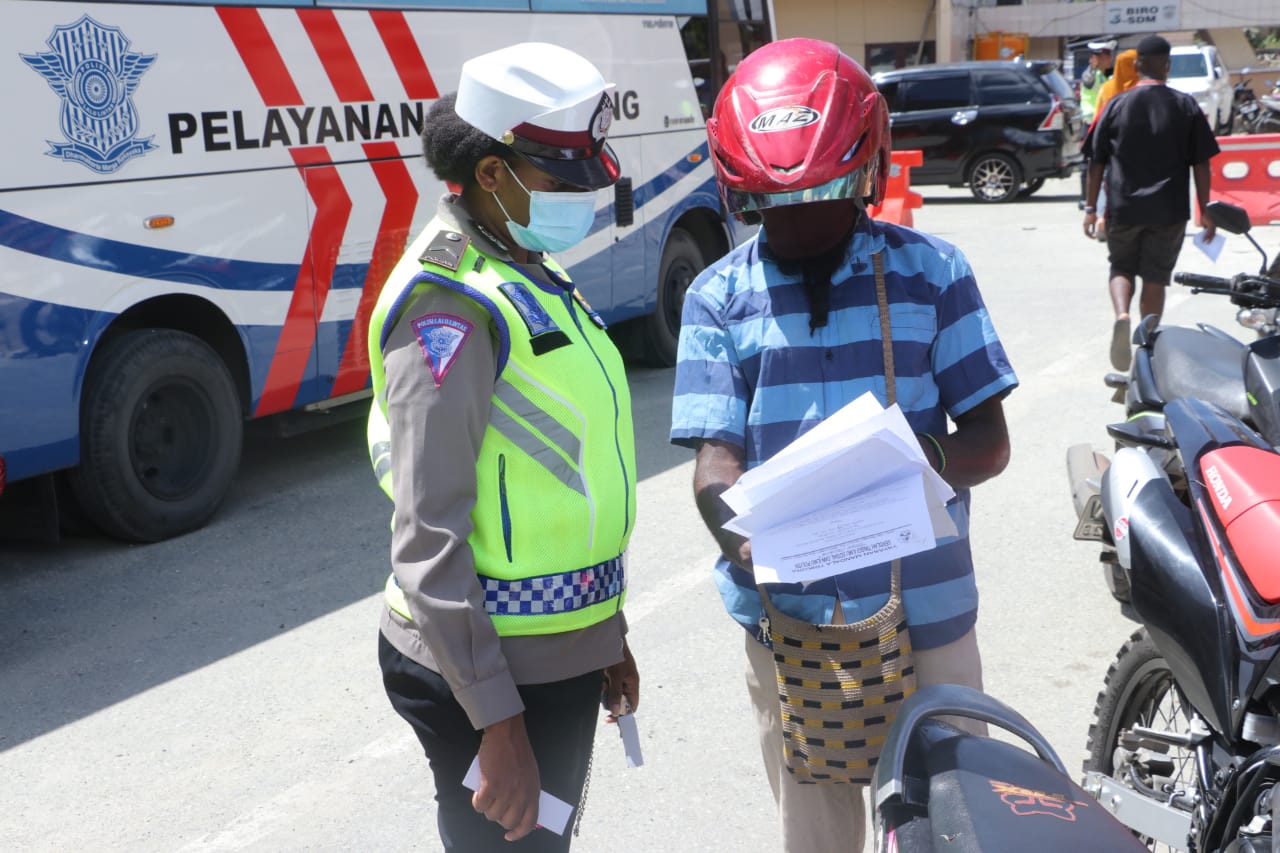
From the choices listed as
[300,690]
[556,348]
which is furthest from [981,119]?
[556,348]

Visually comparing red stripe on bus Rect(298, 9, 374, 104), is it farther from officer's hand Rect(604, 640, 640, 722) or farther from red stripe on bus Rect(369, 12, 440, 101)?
officer's hand Rect(604, 640, 640, 722)

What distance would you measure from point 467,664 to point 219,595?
3.73 m

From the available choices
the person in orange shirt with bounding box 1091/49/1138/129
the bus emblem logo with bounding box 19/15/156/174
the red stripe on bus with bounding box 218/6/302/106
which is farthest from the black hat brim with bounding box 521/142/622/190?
the person in orange shirt with bounding box 1091/49/1138/129

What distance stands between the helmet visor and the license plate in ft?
7.28

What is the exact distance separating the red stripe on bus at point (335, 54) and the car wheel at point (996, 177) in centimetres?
1426

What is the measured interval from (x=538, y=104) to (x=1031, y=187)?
18669 millimetres

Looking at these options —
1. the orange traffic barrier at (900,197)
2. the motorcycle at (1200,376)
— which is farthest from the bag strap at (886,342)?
the orange traffic barrier at (900,197)

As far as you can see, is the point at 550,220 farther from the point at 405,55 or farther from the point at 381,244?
the point at 405,55

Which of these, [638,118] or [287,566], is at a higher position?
[638,118]

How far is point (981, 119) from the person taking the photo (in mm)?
19516

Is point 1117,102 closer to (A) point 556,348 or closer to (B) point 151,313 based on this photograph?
(B) point 151,313

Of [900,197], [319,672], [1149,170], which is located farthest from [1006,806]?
[900,197]

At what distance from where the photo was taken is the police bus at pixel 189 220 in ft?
17.9

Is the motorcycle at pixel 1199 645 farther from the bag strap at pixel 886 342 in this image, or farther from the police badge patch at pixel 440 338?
the police badge patch at pixel 440 338
